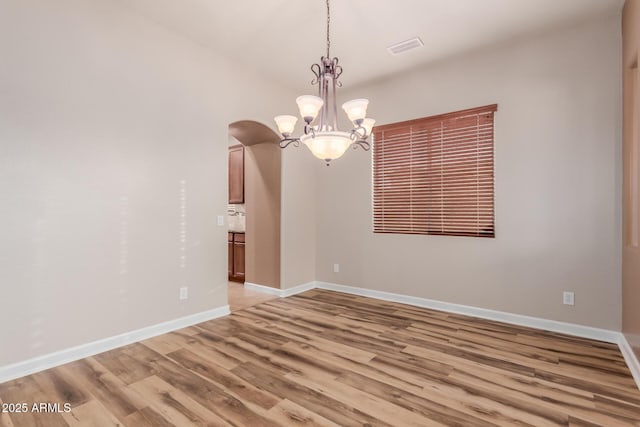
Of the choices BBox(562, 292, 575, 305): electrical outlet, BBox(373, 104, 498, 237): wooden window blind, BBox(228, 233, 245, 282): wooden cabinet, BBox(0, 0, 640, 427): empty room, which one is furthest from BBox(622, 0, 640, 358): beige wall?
BBox(228, 233, 245, 282): wooden cabinet

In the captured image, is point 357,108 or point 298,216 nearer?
point 357,108

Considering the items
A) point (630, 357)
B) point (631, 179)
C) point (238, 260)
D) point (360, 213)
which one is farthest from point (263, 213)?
point (630, 357)

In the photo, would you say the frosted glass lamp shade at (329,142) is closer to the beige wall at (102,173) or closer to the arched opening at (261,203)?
the beige wall at (102,173)

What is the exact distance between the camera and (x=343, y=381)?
232 cm

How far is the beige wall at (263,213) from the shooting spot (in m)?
4.71

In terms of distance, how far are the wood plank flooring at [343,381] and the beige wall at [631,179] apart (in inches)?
16.2

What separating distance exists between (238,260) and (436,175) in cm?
345

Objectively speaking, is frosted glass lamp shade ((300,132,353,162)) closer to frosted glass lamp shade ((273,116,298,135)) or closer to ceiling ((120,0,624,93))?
frosted glass lamp shade ((273,116,298,135))

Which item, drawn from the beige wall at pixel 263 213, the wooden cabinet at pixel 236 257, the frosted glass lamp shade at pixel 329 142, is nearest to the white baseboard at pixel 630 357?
the frosted glass lamp shade at pixel 329 142

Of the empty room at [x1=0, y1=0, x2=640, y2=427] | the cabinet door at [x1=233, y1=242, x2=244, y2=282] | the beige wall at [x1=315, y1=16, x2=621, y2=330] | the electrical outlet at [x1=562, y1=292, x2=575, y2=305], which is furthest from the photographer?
the cabinet door at [x1=233, y1=242, x2=244, y2=282]

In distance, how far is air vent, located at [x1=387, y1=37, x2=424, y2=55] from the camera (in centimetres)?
343

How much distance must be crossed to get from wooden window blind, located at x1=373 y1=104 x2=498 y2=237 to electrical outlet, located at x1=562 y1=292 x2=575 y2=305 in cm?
85

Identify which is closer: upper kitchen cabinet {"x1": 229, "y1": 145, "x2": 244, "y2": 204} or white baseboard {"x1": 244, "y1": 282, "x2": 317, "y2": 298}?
white baseboard {"x1": 244, "y1": 282, "x2": 317, "y2": 298}

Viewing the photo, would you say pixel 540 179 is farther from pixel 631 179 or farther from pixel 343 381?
pixel 343 381
